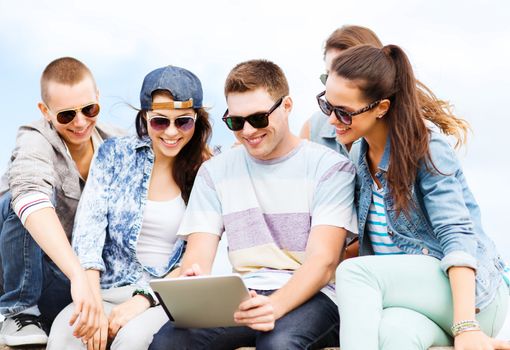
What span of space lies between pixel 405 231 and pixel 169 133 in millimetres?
1621

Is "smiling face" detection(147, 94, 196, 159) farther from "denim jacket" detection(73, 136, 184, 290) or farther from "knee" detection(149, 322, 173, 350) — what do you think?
"knee" detection(149, 322, 173, 350)

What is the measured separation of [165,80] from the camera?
4676 millimetres

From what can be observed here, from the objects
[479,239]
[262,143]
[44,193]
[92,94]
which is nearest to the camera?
[479,239]

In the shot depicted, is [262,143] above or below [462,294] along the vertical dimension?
above

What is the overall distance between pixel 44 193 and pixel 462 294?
2.60m

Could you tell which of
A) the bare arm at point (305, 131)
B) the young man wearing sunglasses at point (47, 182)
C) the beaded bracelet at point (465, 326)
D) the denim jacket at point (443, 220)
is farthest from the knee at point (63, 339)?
the bare arm at point (305, 131)

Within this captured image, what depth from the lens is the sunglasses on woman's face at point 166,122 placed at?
461 cm

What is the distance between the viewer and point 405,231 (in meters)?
3.95

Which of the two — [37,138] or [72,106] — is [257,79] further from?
[37,138]

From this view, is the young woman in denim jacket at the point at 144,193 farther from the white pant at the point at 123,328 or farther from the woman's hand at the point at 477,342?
the woman's hand at the point at 477,342

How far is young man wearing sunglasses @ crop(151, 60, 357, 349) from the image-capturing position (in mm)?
3955

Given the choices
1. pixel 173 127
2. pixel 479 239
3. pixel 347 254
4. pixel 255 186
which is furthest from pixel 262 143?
pixel 479 239

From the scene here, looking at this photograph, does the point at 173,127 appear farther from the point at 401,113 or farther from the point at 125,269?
the point at 401,113

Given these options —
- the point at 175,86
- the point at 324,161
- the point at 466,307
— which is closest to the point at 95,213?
the point at 175,86
